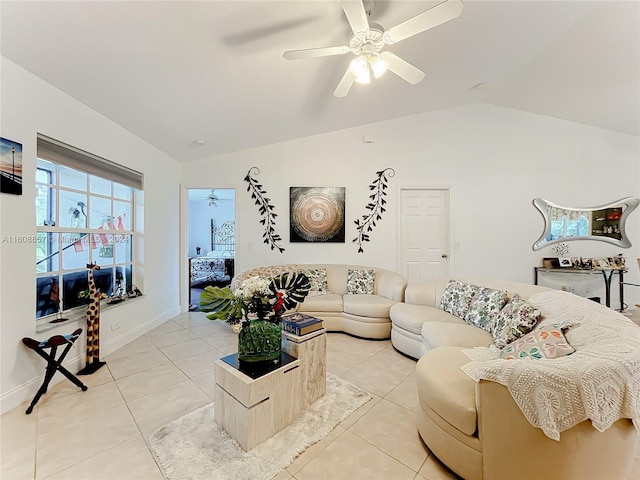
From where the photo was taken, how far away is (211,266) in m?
6.59

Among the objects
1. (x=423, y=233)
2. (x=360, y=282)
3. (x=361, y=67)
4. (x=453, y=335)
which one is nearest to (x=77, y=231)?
(x=361, y=67)

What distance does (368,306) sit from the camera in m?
3.23

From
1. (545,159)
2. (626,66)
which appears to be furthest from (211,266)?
(626,66)

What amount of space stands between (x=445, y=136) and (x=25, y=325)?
5425 mm

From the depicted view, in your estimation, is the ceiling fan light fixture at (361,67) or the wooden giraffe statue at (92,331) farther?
the wooden giraffe statue at (92,331)

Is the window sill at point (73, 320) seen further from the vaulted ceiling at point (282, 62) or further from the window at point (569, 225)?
the window at point (569, 225)

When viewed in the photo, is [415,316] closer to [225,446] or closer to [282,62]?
[225,446]

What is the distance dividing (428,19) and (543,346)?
1.99 m

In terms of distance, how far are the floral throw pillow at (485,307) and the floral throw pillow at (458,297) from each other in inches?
2.4

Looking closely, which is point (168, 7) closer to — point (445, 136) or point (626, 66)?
point (445, 136)

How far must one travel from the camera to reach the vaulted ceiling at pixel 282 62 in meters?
1.75

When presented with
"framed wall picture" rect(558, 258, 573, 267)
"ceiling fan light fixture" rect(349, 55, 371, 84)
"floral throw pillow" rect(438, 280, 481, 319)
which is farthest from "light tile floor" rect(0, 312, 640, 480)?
"framed wall picture" rect(558, 258, 573, 267)

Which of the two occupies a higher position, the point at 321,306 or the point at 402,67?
the point at 402,67

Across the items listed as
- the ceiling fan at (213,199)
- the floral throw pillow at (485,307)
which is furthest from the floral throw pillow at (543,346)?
the ceiling fan at (213,199)
